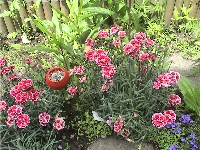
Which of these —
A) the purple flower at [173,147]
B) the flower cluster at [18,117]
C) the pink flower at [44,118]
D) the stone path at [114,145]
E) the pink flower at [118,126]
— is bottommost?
the stone path at [114,145]

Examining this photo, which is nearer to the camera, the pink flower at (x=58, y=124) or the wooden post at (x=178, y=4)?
the pink flower at (x=58, y=124)

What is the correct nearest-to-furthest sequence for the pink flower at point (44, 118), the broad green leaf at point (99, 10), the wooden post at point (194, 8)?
the pink flower at point (44, 118) → the broad green leaf at point (99, 10) → the wooden post at point (194, 8)

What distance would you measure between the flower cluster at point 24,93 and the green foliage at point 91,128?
629 millimetres

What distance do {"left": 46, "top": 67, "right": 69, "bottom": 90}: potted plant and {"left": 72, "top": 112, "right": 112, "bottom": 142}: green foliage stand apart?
0.43 meters

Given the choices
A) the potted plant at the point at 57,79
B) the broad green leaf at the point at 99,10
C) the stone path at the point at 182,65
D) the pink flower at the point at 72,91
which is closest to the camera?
the potted plant at the point at 57,79

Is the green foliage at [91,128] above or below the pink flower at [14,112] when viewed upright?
below

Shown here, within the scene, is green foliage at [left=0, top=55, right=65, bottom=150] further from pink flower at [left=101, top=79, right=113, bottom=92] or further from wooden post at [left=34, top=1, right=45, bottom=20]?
wooden post at [left=34, top=1, right=45, bottom=20]

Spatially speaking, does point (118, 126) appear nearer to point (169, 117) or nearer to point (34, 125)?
point (169, 117)

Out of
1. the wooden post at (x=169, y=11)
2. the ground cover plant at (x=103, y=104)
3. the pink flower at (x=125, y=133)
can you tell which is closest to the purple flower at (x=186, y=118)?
the ground cover plant at (x=103, y=104)

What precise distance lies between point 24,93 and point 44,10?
84.3 inches

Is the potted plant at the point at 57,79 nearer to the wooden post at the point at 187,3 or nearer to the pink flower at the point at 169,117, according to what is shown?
the pink flower at the point at 169,117

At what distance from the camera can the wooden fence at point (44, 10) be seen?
470cm

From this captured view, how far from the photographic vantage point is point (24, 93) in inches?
Answer: 117

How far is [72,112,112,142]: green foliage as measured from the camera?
337 centimetres
